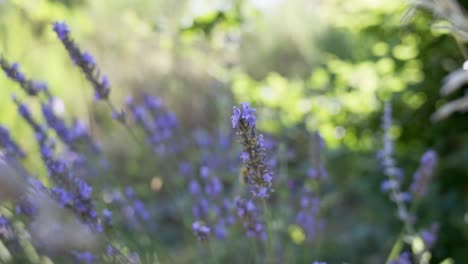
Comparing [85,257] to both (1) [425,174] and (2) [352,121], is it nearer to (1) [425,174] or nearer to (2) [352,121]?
(1) [425,174]

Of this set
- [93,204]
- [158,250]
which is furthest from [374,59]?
[93,204]

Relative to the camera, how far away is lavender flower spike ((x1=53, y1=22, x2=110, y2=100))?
1.28 meters

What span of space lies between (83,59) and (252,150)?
23.3 inches

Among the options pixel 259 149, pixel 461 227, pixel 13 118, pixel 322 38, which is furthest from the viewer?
pixel 322 38

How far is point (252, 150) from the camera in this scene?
38.7 inches

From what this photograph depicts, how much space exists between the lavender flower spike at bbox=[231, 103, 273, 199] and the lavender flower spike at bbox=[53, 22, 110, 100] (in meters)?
0.54

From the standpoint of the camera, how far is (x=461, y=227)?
79.1 inches

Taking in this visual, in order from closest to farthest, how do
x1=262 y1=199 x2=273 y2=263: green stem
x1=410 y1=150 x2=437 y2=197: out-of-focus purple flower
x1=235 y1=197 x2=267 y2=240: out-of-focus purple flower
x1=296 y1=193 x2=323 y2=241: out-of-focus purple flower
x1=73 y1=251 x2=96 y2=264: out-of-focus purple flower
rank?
x1=262 y1=199 x2=273 y2=263: green stem < x1=235 y1=197 x2=267 y2=240: out-of-focus purple flower < x1=73 y1=251 x2=96 y2=264: out-of-focus purple flower < x1=410 y1=150 x2=437 y2=197: out-of-focus purple flower < x1=296 y1=193 x2=323 y2=241: out-of-focus purple flower

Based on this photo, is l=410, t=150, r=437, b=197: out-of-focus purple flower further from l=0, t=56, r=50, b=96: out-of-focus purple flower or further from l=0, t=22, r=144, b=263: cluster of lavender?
l=0, t=56, r=50, b=96: out-of-focus purple flower

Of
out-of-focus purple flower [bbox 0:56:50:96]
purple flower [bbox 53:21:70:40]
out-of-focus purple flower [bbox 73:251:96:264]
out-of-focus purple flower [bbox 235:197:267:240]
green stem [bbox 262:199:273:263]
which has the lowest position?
out-of-focus purple flower [bbox 73:251:96:264]

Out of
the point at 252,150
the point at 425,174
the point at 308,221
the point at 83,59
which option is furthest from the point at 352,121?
the point at 252,150

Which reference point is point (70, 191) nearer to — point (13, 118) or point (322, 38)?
point (13, 118)

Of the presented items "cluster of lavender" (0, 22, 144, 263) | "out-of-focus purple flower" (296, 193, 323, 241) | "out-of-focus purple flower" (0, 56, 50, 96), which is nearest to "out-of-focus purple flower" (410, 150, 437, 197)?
"out-of-focus purple flower" (296, 193, 323, 241)

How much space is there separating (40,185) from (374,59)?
1.81 metres
